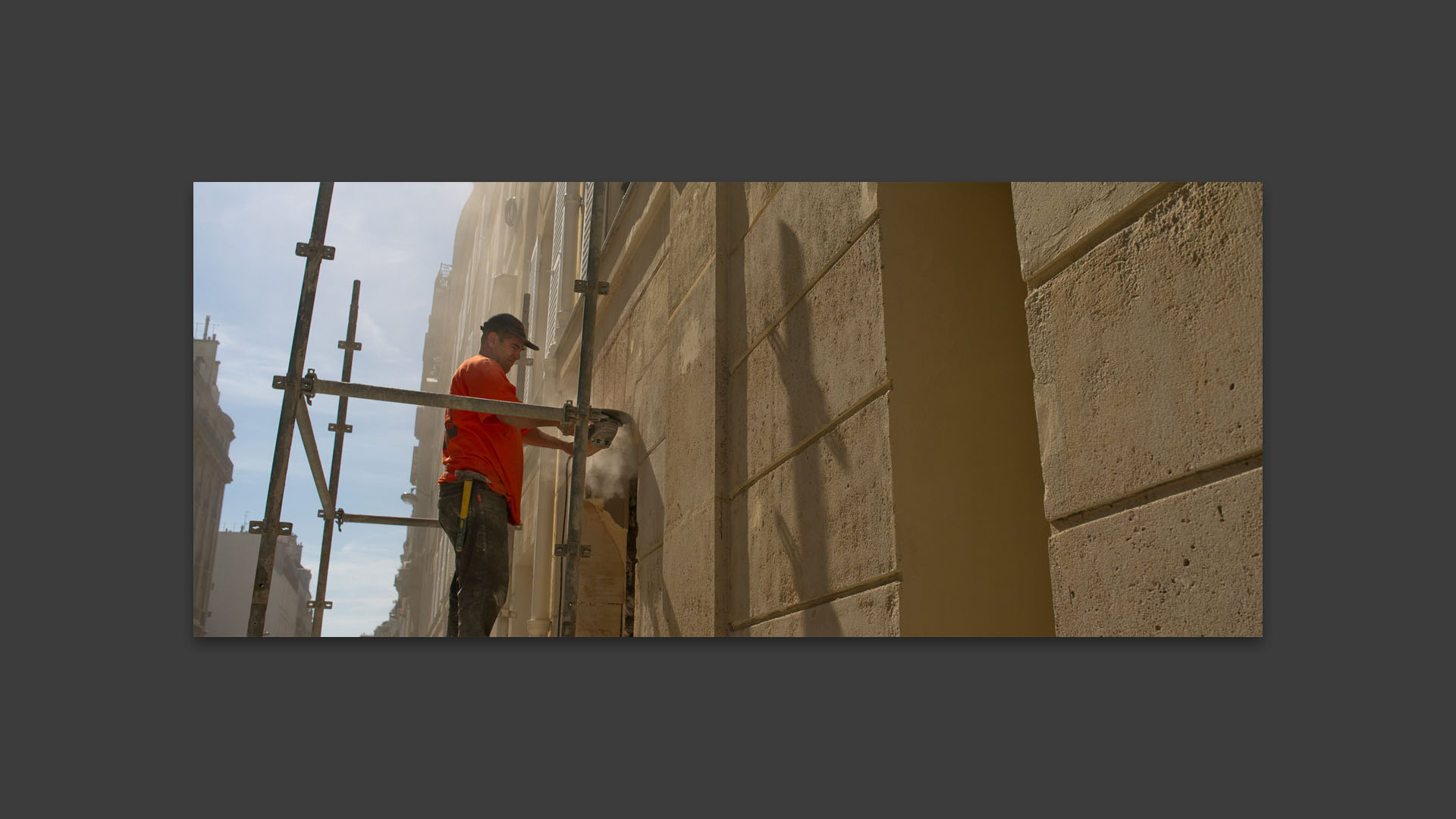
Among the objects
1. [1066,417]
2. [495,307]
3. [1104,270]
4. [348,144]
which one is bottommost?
[1066,417]

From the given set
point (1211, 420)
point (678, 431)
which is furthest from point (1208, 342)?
point (678, 431)

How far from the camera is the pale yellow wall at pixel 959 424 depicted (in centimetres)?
287

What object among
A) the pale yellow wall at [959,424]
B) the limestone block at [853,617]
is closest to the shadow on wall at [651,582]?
the limestone block at [853,617]

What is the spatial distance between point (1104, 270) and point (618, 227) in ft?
15.6

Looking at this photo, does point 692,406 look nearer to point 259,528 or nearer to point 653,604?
point 653,604

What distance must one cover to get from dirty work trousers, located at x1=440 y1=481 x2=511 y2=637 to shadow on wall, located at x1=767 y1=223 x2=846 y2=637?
1.57 m

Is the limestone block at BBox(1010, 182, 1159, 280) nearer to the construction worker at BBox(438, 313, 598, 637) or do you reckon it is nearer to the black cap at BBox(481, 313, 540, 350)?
the construction worker at BBox(438, 313, 598, 637)

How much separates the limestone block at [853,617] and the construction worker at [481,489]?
161cm

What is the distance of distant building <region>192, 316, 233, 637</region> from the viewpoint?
3.27 m

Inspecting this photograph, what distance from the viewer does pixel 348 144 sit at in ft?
10.6

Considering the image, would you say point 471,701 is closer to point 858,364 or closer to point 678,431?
point 858,364

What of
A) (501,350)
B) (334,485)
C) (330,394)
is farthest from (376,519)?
(330,394)

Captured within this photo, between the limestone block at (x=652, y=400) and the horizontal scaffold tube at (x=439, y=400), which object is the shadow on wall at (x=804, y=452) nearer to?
the horizontal scaffold tube at (x=439, y=400)

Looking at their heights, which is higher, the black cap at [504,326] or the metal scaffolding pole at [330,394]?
the black cap at [504,326]
